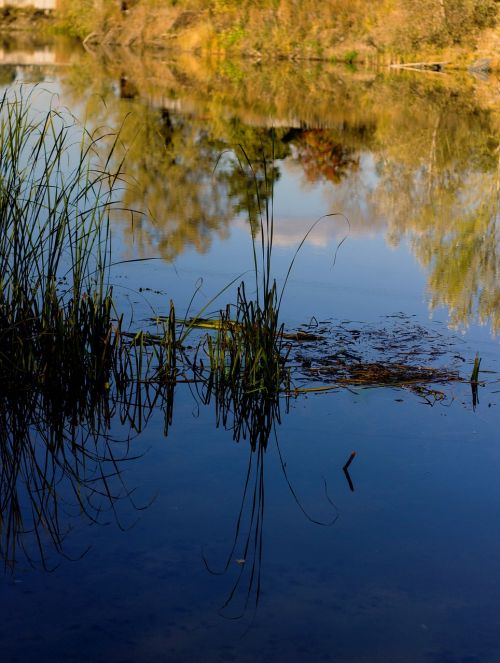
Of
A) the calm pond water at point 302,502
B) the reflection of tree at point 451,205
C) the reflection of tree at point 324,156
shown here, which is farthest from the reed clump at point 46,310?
the reflection of tree at point 324,156

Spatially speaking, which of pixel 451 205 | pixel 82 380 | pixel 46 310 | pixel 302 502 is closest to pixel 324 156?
pixel 451 205

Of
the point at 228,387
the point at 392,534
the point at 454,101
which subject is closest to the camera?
the point at 392,534

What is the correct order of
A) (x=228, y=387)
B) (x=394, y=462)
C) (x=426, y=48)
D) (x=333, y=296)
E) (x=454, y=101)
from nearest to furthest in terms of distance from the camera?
1. (x=394, y=462)
2. (x=228, y=387)
3. (x=333, y=296)
4. (x=454, y=101)
5. (x=426, y=48)

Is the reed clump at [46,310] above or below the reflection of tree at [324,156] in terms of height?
above

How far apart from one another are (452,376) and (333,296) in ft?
4.34

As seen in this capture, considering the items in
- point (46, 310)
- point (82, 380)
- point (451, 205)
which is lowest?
point (451, 205)

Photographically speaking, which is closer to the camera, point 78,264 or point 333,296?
point 78,264

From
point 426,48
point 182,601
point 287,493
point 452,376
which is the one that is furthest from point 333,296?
point 426,48

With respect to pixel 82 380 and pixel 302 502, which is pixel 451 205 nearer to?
pixel 82 380

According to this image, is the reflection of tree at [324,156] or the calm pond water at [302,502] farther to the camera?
the reflection of tree at [324,156]

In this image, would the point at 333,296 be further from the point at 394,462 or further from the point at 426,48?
the point at 426,48

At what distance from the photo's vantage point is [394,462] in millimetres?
3441

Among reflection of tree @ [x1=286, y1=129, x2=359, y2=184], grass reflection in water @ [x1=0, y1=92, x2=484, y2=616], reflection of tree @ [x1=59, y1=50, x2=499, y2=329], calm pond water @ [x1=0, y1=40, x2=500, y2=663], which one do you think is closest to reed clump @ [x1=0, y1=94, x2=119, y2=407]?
grass reflection in water @ [x1=0, y1=92, x2=484, y2=616]

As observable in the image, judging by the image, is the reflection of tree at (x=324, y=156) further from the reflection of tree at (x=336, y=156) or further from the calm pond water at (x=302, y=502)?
the calm pond water at (x=302, y=502)
